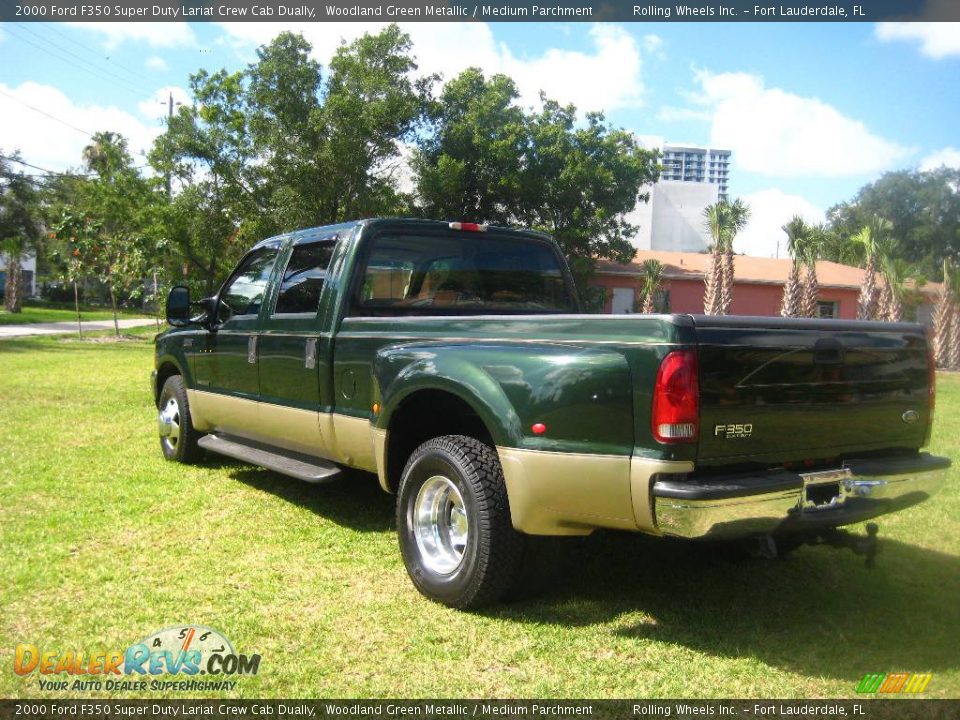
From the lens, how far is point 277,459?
546cm

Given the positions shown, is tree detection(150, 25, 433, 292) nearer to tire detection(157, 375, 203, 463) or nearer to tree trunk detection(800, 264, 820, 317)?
tree trunk detection(800, 264, 820, 317)

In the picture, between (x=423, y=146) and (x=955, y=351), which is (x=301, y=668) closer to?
(x=423, y=146)

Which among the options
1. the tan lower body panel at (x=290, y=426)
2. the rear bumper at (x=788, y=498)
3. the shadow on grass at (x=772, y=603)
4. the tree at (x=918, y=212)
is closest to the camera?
the rear bumper at (x=788, y=498)

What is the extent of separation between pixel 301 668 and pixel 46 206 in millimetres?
54913

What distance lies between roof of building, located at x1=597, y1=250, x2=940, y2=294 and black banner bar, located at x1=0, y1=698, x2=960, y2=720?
2791 centimetres

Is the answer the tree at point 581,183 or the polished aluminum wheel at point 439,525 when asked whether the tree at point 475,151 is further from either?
the polished aluminum wheel at point 439,525

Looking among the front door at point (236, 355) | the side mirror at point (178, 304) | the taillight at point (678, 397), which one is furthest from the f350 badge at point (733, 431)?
the side mirror at point (178, 304)

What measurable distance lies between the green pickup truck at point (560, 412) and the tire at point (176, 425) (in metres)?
1.66

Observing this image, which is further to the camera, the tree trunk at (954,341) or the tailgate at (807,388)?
the tree trunk at (954,341)

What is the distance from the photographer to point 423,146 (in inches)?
1054

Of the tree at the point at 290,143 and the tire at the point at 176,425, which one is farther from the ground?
the tree at the point at 290,143

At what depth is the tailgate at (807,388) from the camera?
3.27 meters

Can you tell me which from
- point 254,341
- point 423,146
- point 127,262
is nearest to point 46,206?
point 127,262

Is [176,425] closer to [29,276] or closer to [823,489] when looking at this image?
[823,489]
